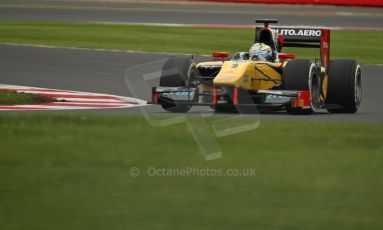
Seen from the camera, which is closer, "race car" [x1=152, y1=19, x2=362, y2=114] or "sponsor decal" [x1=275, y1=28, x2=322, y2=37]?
"race car" [x1=152, y1=19, x2=362, y2=114]

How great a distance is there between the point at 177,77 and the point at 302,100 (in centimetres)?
156

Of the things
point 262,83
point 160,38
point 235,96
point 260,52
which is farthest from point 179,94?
point 160,38

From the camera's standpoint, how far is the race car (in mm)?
13023

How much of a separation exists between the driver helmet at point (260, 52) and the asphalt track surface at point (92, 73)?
0.80 m

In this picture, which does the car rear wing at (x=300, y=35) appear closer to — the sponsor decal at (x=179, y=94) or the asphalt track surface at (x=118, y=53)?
the asphalt track surface at (x=118, y=53)

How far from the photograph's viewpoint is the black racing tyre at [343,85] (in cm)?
1420

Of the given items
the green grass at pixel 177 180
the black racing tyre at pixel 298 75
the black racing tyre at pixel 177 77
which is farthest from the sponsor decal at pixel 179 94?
the green grass at pixel 177 180

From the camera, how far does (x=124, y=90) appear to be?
16.4 m

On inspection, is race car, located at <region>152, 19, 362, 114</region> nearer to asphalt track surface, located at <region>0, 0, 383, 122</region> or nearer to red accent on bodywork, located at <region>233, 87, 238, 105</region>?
red accent on bodywork, located at <region>233, 87, 238, 105</region>

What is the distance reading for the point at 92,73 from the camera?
18.6 metres

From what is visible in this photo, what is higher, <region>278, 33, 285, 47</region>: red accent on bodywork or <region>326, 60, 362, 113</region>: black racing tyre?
<region>278, 33, 285, 47</region>: red accent on bodywork

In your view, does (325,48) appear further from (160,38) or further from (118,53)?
(160,38)

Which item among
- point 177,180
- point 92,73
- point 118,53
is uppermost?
point 177,180

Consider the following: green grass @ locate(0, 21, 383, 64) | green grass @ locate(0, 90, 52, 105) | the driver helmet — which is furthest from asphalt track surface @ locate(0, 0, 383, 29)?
the driver helmet
